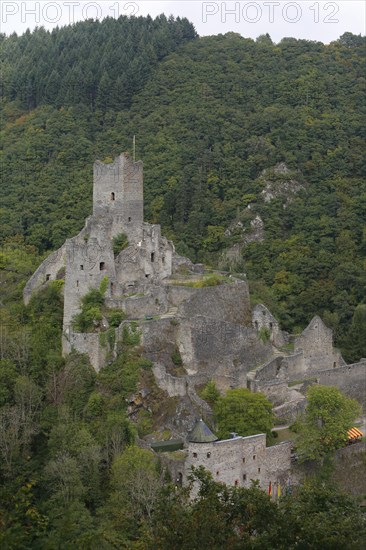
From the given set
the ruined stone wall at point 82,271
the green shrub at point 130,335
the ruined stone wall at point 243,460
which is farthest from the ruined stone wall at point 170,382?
the ruined stone wall at point 82,271

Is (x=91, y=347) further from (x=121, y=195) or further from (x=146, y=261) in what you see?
(x=121, y=195)

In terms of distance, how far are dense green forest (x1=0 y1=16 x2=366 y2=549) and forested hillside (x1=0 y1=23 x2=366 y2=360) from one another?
0.60 feet

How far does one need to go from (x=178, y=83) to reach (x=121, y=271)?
4773 centimetres

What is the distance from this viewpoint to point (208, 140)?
282ft

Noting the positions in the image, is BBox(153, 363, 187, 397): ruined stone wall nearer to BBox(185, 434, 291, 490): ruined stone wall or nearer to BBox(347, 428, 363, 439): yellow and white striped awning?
BBox(185, 434, 291, 490): ruined stone wall

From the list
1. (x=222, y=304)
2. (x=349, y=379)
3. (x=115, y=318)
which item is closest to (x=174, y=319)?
(x=115, y=318)

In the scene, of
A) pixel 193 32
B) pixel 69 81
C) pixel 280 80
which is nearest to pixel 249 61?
pixel 280 80

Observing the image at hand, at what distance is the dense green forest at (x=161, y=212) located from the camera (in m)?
32.9

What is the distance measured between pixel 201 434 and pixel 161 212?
40.8m

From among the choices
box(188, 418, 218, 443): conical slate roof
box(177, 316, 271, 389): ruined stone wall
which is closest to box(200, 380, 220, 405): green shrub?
box(177, 316, 271, 389): ruined stone wall

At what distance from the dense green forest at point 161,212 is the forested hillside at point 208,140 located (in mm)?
182

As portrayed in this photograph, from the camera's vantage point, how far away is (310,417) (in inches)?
1729

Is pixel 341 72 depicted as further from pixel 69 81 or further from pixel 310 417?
pixel 310 417

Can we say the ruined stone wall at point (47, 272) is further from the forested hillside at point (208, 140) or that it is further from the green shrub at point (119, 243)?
the forested hillside at point (208, 140)
